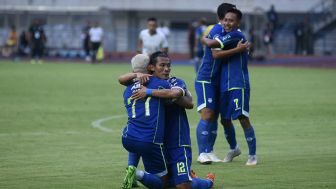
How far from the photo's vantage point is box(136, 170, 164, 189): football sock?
1054cm

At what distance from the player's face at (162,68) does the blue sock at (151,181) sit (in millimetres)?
1148

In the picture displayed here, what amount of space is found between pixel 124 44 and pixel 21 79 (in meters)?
32.0

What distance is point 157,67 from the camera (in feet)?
35.2

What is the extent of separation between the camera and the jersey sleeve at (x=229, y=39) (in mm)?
12898

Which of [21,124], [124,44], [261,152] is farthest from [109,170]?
[124,44]

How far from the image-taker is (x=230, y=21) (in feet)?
42.2

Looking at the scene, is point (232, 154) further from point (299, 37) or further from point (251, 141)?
point (299, 37)

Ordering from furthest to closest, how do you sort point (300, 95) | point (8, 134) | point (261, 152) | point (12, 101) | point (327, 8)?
point (327, 8) → point (300, 95) → point (12, 101) → point (8, 134) → point (261, 152)

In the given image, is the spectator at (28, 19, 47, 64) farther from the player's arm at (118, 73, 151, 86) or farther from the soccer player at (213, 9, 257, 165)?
the player's arm at (118, 73, 151, 86)

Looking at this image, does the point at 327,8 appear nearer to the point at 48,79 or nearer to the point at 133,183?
the point at 48,79

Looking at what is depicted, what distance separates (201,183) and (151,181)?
22.7 inches

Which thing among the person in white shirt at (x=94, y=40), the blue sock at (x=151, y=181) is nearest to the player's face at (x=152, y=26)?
the blue sock at (x=151, y=181)

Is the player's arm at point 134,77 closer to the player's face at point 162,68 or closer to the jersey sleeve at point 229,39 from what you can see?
the player's face at point 162,68

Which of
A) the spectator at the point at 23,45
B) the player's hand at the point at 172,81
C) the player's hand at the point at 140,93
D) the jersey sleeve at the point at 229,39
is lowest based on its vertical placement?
the spectator at the point at 23,45
